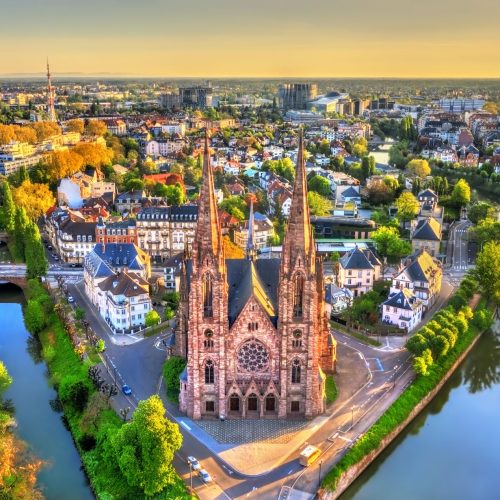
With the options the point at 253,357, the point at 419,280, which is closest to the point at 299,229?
the point at 253,357

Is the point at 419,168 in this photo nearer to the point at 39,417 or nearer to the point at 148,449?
the point at 39,417

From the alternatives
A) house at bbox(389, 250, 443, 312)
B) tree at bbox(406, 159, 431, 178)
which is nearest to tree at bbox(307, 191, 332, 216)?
house at bbox(389, 250, 443, 312)

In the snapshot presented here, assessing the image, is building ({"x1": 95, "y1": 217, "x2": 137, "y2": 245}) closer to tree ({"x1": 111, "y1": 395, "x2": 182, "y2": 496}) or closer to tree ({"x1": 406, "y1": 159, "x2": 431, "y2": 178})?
tree ({"x1": 111, "y1": 395, "x2": 182, "y2": 496})

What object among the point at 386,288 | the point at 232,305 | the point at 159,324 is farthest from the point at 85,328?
the point at 386,288

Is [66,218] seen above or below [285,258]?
below

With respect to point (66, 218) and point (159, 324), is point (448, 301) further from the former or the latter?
point (66, 218)
